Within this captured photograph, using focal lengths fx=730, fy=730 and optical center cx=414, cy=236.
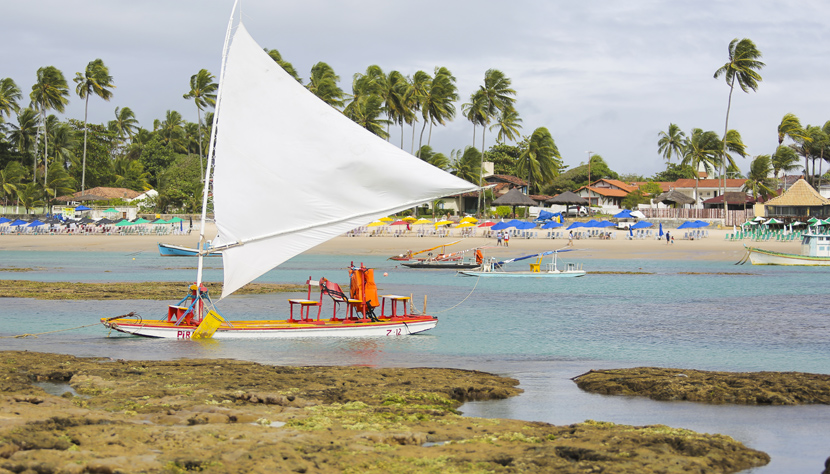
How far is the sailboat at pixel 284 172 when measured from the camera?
1495 cm

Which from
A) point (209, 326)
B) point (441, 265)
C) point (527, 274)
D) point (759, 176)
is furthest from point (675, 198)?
point (209, 326)

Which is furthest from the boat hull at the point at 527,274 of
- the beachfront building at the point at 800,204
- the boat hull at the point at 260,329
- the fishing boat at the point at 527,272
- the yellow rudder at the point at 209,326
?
the beachfront building at the point at 800,204

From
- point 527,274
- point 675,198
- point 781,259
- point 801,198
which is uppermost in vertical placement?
point 675,198

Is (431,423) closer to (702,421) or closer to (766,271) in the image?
(702,421)

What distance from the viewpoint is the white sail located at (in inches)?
589

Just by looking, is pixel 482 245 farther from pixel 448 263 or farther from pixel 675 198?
pixel 675 198

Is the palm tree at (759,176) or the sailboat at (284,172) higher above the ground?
the palm tree at (759,176)

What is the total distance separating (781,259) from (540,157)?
1694 inches

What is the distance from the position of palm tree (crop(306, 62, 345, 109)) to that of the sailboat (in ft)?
205

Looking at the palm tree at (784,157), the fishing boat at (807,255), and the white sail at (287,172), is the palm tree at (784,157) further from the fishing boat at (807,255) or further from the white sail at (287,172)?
the white sail at (287,172)

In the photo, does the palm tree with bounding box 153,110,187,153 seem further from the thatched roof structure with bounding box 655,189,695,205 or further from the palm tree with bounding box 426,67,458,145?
the thatched roof structure with bounding box 655,189,695,205

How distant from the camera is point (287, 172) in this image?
49.9 feet

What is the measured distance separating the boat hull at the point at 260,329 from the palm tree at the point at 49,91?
239ft

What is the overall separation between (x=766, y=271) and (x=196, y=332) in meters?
34.5
